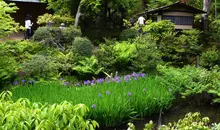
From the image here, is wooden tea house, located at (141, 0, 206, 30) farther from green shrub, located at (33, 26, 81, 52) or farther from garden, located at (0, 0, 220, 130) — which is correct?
green shrub, located at (33, 26, 81, 52)

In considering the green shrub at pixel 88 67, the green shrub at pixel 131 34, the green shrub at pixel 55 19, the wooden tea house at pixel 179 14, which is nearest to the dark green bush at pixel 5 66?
the green shrub at pixel 88 67

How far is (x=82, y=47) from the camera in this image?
10234 millimetres

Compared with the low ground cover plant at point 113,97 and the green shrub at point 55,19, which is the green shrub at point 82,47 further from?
the green shrub at point 55,19

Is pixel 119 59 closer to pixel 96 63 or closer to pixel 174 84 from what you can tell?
pixel 96 63

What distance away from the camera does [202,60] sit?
34.7 ft

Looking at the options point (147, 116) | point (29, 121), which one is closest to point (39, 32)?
point (147, 116)

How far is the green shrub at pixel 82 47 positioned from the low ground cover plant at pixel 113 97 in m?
3.02

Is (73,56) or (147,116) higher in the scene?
(73,56)

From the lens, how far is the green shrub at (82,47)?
10180 millimetres

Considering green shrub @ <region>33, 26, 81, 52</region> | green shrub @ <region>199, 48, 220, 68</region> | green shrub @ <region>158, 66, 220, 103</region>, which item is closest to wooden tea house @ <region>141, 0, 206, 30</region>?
green shrub @ <region>199, 48, 220, 68</region>

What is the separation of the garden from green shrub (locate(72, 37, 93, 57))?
0.03 metres

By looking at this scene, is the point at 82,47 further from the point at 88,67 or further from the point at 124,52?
the point at 124,52

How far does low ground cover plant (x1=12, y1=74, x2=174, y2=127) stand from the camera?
19.6ft

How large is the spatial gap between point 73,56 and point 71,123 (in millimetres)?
7090
